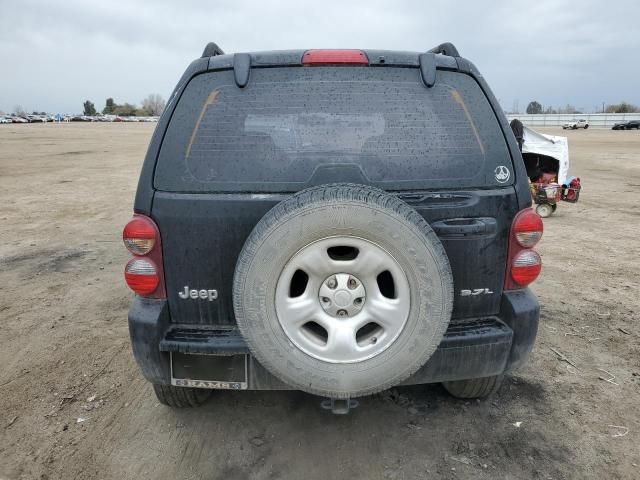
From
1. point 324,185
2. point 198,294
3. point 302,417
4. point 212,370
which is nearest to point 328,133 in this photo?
point 324,185

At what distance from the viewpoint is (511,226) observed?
2229 millimetres

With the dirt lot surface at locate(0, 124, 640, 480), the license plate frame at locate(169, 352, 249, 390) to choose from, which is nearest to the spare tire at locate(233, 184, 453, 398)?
the license plate frame at locate(169, 352, 249, 390)

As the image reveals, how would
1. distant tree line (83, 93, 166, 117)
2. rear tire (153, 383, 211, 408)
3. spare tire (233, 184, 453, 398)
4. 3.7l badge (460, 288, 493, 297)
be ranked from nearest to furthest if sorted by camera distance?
spare tire (233, 184, 453, 398)
3.7l badge (460, 288, 493, 297)
rear tire (153, 383, 211, 408)
distant tree line (83, 93, 166, 117)

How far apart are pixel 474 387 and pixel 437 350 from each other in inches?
29.1

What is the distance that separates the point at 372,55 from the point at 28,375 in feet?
9.99

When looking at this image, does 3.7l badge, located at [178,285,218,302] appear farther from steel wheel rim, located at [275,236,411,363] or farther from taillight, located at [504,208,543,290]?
taillight, located at [504,208,543,290]

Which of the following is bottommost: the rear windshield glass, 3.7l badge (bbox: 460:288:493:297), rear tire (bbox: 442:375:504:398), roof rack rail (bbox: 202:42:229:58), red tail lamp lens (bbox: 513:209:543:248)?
rear tire (bbox: 442:375:504:398)

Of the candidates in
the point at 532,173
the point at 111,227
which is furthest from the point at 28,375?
the point at 532,173

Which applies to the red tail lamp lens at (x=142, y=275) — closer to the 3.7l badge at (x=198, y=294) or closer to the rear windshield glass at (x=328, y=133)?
the 3.7l badge at (x=198, y=294)

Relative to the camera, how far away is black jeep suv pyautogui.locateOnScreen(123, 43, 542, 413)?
78.9 inches

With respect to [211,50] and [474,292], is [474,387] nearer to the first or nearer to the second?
[474,292]

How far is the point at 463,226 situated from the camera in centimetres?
218

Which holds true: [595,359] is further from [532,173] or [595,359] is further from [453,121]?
[532,173]

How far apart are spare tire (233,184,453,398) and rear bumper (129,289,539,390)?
8.9 inches
